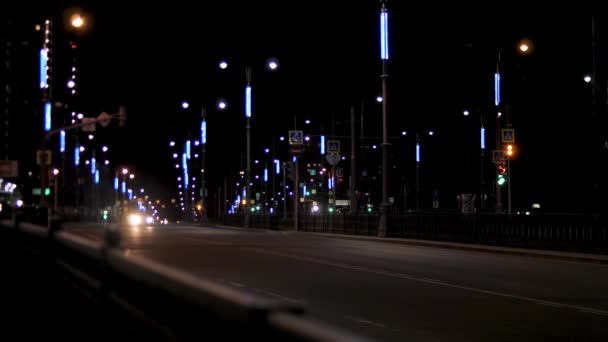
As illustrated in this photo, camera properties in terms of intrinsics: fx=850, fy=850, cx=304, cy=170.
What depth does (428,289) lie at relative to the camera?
56.5 ft

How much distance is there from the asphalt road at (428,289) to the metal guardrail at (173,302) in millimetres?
3710

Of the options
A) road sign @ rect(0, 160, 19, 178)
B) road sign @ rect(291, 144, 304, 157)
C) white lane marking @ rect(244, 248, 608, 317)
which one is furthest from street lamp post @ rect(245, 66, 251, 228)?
white lane marking @ rect(244, 248, 608, 317)

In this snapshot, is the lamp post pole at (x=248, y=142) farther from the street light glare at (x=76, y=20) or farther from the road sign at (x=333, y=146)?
→ the street light glare at (x=76, y=20)

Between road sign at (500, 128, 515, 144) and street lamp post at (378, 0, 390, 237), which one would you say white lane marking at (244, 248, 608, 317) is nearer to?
street lamp post at (378, 0, 390, 237)

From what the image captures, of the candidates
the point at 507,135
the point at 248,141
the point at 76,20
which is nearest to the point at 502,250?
the point at 507,135

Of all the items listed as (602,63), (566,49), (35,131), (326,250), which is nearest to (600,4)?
(602,63)

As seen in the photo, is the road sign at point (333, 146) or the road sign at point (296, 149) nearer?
the road sign at point (333, 146)

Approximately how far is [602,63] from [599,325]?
20.2 m

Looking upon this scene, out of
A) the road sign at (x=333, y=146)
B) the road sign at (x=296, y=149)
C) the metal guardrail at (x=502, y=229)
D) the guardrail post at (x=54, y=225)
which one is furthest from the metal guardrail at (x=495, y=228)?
the guardrail post at (x=54, y=225)

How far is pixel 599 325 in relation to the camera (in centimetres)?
1234

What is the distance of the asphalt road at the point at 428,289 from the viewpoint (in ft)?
39.2

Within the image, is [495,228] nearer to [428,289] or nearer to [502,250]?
[502,250]

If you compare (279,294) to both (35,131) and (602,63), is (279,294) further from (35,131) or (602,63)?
(35,131)

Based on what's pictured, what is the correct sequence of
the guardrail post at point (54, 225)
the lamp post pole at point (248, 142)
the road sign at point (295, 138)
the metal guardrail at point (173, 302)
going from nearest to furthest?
the metal guardrail at point (173, 302)
the guardrail post at point (54, 225)
the road sign at point (295, 138)
the lamp post pole at point (248, 142)
